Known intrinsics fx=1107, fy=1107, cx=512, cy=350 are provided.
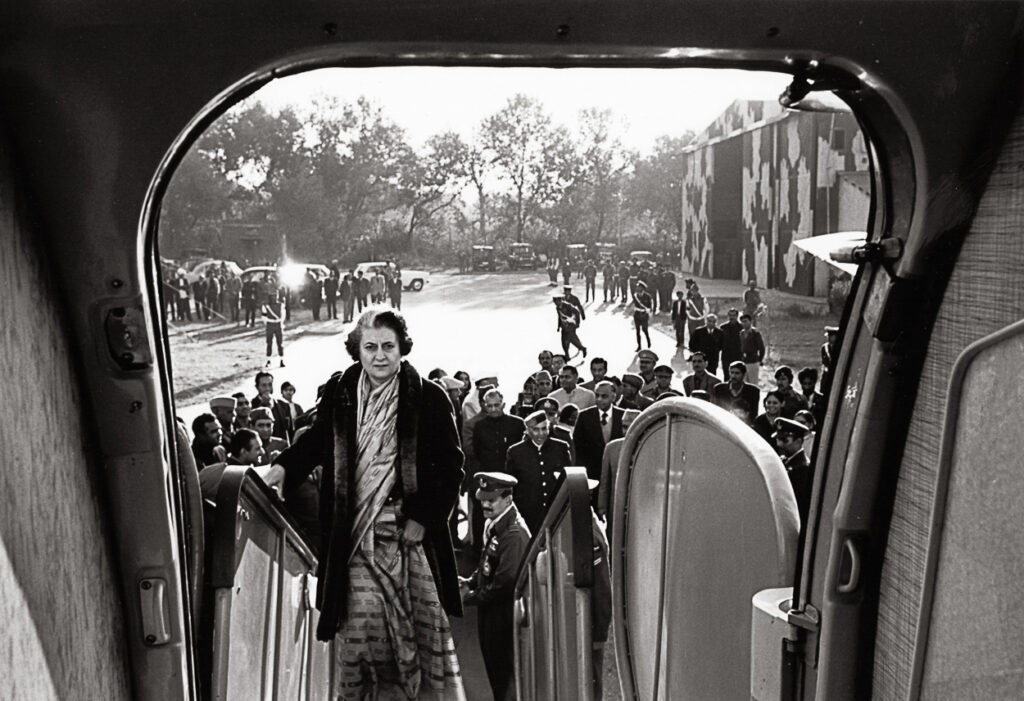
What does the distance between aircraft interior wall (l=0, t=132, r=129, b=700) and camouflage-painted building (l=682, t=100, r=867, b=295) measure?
48.5 ft

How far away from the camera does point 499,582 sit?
6.39m

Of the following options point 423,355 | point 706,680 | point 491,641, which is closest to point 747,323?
point 423,355

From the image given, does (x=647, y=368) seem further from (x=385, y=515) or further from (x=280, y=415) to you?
(x=385, y=515)

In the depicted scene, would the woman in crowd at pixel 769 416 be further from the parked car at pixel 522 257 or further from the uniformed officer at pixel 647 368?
the parked car at pixel 522 257

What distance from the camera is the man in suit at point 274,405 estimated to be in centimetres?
1131

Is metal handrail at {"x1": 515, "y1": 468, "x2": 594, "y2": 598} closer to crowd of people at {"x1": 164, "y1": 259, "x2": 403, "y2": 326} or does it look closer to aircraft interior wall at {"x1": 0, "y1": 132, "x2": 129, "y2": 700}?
aircraft interior wall at {"x1": 0, "y1": 132, "x2": 129, "y2": 700}

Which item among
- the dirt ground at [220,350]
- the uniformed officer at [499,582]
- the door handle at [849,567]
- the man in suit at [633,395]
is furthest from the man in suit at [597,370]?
the door handle at [849,567]

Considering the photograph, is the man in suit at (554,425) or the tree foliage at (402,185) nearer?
the man in suit at (554,425)

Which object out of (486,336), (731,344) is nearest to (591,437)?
(731,344)

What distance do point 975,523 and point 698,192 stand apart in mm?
24084

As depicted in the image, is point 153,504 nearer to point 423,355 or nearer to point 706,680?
point 706,680

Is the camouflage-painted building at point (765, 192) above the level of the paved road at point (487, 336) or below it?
above

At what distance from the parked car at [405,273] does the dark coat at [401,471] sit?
17.5 m

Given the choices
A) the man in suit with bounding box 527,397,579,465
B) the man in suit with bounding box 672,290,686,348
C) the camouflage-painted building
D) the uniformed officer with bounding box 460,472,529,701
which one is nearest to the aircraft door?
the uniformed officer with bounding box 460,472,529,701
